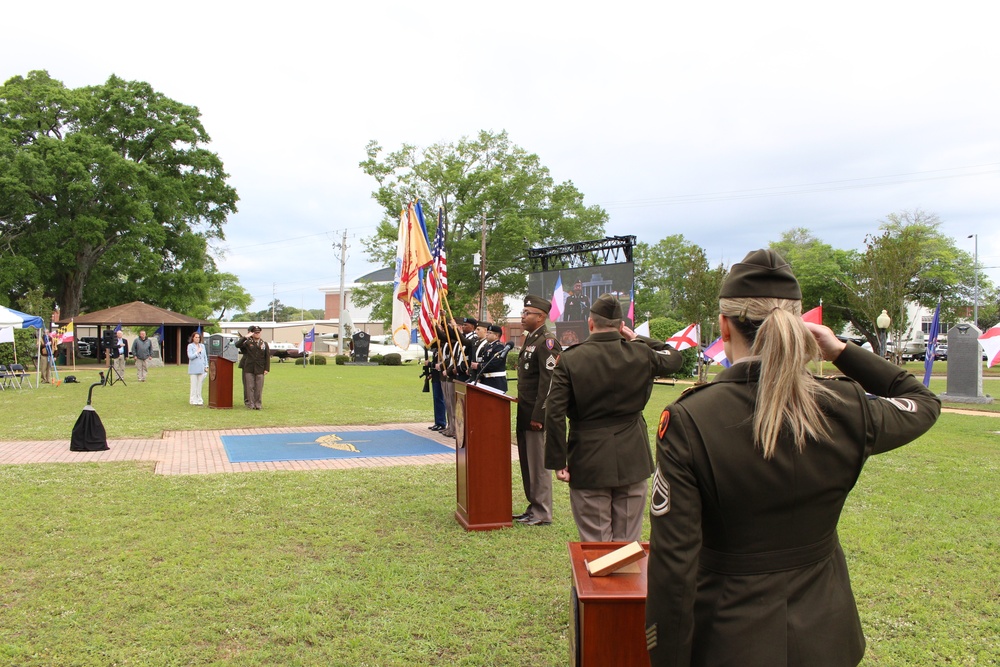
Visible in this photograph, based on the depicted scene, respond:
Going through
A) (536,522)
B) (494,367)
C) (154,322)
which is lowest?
(536,522)

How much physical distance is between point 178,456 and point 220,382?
686 cm

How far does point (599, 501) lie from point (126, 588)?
3.06 m

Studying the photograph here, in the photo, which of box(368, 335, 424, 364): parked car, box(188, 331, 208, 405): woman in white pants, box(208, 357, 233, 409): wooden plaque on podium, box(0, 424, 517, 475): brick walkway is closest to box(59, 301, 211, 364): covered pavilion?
box(368, 335, 424, 364): parked car

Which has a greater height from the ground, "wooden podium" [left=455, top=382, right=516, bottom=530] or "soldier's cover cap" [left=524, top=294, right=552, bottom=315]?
"soldier's cover cap" [left=524, top=294, right=552, bottom=315]

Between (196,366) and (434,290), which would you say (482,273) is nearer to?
(196,366)

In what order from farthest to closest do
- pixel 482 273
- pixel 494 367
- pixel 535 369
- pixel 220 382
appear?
pixel 482 273
pixel 220 382
pixel 494 367
pixel 535 369

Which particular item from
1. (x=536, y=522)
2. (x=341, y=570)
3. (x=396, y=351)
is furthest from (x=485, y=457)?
(x=396, y=351)

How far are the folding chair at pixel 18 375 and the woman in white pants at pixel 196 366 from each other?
29.0ft

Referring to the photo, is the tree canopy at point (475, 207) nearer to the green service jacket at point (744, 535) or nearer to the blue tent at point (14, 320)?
the blue tent at point (14, 320)

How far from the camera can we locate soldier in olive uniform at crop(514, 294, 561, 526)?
233 inches

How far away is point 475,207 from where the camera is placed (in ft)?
141

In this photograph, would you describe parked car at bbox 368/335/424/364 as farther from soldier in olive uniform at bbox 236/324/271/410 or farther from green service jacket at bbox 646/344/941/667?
green service jacket at bbox 646/344/941/667

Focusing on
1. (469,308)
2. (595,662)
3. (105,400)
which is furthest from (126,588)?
(469,308)

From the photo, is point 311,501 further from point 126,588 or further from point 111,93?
point 111,93
